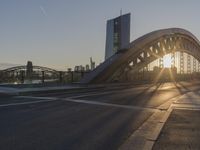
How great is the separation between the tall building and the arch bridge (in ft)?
32.4

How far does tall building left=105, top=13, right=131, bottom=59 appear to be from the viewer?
61.5 metres

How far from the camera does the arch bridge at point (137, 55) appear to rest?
36.3 meters

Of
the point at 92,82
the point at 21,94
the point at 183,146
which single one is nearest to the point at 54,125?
the point at 183,146

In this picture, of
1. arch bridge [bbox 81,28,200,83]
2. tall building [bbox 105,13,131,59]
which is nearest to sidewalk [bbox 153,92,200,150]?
arch bridge [bbox 81,28,200,83]

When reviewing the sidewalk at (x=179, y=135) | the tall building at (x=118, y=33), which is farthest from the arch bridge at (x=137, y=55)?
the sidewalk at (x=179, y=135)

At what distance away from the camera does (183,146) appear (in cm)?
600

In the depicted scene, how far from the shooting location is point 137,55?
137ft

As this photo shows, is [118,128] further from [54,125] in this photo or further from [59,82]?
[59,82]

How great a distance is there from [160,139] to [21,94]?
13.6 m

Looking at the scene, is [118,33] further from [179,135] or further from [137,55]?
[179,135]

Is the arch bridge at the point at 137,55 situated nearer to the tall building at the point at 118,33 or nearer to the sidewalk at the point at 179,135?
the tall building at the point at 118,33

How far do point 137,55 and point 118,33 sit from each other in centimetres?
2155

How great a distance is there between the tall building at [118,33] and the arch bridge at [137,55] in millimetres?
9883

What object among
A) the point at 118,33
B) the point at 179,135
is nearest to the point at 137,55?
the point at 118,33
